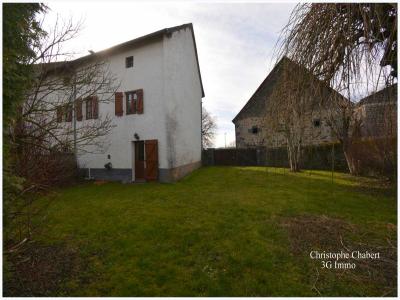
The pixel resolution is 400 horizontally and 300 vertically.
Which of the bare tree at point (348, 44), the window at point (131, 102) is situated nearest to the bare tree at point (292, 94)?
the bare tree at point (348, 44)

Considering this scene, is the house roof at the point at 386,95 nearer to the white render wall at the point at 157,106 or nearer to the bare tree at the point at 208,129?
the white render wall at the point at 157,106

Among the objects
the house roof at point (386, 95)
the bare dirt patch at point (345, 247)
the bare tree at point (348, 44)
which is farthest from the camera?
the bare dirt patch at point (345, 247)

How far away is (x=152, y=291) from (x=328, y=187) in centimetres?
858

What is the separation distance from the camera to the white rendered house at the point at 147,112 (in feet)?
36.8

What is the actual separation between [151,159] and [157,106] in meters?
2.52

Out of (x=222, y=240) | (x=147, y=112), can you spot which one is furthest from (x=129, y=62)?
(x=222, y=240)

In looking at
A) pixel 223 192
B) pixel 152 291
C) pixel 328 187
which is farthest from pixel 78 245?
pixel 328 187

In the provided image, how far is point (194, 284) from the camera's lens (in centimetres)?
314

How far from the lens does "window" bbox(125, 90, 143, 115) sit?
11.7 meters

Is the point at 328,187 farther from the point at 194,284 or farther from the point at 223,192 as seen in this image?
the point at 194,284

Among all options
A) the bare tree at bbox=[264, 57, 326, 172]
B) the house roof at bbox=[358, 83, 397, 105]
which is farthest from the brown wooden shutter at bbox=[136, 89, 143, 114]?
the house roof at bbox=[358, 83, 397, 105]

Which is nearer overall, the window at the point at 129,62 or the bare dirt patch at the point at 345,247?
the bare dirt patch at the point at 345,247

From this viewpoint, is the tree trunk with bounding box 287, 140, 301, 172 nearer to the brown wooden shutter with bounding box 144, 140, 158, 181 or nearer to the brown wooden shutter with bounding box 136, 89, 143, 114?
the brown wooden shutter with bounding box 144, 140, 158, 181

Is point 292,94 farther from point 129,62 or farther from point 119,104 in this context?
point 129,62
